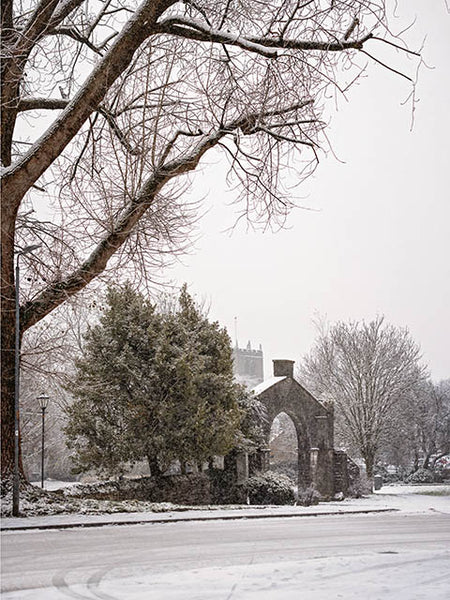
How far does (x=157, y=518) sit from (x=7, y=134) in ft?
24.1

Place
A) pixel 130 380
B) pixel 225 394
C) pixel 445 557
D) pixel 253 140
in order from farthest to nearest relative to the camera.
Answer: pixel 225 394 < pixel 130 380 < pixel 253 140 < pixel 445 557

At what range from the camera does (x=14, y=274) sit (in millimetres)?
13805

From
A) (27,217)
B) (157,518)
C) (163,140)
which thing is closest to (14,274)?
(27,217)

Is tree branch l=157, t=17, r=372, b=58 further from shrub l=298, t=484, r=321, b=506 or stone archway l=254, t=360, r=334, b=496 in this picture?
stone archway l=254, t=360, r=334, b=496

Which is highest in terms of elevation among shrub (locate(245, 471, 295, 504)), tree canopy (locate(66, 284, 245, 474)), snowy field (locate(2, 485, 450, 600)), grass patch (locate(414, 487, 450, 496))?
tree canopy (locate(66, 284, 245, 474))

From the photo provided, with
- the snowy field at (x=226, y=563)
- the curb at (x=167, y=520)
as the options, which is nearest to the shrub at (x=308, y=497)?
the curb at (x=167, y=520)

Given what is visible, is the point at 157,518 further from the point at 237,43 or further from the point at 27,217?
the point at 237,43

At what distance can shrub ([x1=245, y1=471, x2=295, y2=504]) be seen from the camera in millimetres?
23578

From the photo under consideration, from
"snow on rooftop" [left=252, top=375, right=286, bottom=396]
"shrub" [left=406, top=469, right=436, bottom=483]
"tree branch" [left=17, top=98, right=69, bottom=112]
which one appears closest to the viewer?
"tree branch" [left=17, top=98, right=69, bottom=112]

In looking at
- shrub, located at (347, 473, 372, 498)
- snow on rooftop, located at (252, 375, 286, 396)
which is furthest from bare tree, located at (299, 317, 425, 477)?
snow on rooftop, located at (252, 375, 286, 396)

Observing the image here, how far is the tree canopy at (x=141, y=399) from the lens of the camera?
20422 mm

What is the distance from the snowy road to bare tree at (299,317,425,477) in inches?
1005

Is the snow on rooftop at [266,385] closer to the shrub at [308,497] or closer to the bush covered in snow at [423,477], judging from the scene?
the shrub at [308,497]

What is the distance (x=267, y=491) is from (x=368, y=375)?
52.2 ft
